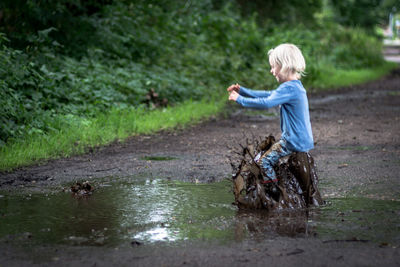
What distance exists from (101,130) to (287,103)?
5.11 m

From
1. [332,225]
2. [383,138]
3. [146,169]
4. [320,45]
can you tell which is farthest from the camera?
[320,45]

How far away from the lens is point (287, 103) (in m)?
5.24

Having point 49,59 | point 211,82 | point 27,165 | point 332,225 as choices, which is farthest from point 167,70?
point 332,225

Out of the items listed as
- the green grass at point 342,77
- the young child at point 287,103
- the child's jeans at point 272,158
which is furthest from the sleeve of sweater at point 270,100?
the green grass at point 342,77

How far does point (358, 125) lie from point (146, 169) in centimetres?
545

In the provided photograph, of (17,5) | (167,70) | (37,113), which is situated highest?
(17,5)

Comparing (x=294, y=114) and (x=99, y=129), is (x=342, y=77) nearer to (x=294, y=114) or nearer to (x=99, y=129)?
(x=99, y=129)

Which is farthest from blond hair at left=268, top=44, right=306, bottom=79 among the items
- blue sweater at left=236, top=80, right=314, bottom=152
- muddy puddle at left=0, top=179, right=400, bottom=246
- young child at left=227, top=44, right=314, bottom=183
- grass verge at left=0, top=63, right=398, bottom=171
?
grass verge at left=0, top=63, right=398, bottom=171

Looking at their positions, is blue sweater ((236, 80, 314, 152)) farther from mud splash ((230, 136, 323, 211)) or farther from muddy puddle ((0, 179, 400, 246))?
muddy puddle ((0, 179, 400, 246))

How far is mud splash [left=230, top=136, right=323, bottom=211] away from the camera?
5.21 metres

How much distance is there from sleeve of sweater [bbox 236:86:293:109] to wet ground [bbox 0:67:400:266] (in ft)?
3.10

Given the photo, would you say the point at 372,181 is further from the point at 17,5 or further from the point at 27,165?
the point at 17,5

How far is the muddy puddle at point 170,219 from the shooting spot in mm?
4391

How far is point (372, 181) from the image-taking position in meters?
6.37
